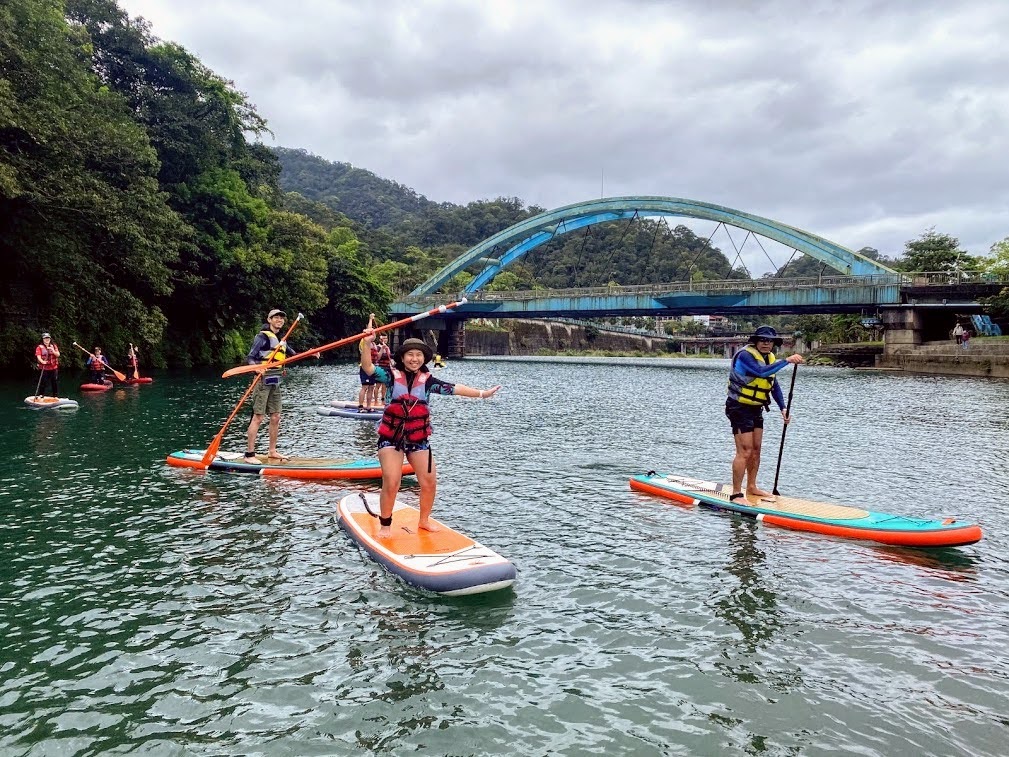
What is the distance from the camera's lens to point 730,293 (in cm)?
A: 6203

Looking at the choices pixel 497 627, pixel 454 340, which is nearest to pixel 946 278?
pixel 454 340

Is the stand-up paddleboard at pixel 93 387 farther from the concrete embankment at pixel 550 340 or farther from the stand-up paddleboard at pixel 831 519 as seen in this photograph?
the concrete embankment at pixel 550 340

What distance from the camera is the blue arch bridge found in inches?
2261

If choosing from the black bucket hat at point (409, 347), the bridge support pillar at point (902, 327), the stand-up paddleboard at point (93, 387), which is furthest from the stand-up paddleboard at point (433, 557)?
the bridge support pillar at point (902, 327)

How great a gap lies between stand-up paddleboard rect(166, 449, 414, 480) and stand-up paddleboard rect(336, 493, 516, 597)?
305 cm

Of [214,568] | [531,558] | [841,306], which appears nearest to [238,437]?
[214,568]

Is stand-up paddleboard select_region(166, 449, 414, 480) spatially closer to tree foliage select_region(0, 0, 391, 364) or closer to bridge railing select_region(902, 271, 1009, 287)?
tree foliage select_region(0, 0, 391, 364)

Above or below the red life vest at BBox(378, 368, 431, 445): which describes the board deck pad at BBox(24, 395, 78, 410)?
below

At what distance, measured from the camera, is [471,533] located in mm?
9406

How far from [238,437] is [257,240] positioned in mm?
32898

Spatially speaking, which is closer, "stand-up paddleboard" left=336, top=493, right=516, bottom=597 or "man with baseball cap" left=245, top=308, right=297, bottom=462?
"stand-up paddleboard" left=336, top=493, right=516, bottom=597

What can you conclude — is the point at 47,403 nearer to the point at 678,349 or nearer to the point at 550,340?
the point at 550,340

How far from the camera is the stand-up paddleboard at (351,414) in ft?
69.1

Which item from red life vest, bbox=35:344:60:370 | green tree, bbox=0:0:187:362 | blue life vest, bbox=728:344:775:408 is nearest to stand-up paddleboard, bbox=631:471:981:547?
blue life vest, bbox=728:344:775:408
